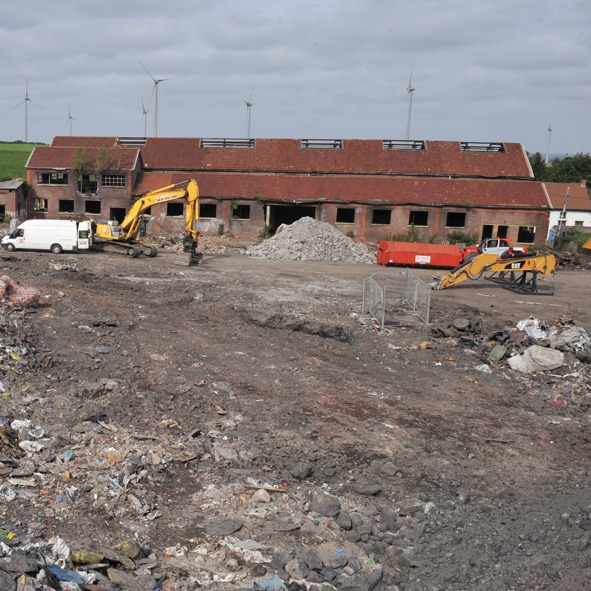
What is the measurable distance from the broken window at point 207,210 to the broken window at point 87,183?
7.42 metres

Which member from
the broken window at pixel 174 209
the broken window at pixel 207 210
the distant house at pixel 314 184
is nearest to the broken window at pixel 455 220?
the distant house at pixel 314 184

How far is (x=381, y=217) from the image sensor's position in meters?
40.1

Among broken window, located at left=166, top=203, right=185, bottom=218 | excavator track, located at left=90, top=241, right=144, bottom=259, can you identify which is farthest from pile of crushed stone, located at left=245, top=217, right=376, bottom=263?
broken window, located at left=166, top=203, right=185, bottom=218

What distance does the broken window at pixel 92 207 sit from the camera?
42031 mm

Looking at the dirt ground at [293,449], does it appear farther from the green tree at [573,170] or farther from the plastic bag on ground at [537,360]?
the green tree at [573,170]

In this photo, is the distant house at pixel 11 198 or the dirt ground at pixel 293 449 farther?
the distant house at pixel 11 198

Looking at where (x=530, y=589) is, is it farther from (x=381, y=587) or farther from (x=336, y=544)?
(x=336, y=544)

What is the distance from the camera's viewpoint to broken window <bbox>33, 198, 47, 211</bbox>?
4238cm

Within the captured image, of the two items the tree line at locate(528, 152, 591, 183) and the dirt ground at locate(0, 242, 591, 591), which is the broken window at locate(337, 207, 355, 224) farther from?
the tree line at locate(528, 152, 591, 183)

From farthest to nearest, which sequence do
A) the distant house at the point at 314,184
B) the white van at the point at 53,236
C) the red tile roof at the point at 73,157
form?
the red tile roof at the point at 73,157 < the distant house at the point at 314,184 < the white van at the point at 53,236

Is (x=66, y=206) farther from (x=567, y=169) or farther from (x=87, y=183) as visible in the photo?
(x=567, y=169)

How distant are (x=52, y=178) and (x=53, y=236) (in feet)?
46.4

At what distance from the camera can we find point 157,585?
6621 millimetres

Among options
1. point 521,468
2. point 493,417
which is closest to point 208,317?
point 493,417
